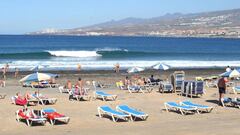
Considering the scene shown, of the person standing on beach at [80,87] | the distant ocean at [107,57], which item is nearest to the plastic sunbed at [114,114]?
the person standing on beach at [80,87]

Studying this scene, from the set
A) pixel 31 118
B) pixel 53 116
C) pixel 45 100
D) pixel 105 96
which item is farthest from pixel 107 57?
pixel 31 118

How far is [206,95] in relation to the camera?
2325 cm

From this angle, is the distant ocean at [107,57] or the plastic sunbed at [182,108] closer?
the plastic sunbed at [182,108]

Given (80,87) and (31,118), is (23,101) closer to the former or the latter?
(31,118)

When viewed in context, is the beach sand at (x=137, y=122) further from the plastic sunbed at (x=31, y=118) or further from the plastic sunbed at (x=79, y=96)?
the plastic sunbed at (x=79, y=96)

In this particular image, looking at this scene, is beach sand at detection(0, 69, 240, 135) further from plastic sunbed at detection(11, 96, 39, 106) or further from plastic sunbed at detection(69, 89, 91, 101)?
plastic sunbed at detection(69, 89, 91, 101)

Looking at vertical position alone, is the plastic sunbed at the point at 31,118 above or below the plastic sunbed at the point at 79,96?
above

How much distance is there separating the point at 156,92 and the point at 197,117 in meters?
7.11

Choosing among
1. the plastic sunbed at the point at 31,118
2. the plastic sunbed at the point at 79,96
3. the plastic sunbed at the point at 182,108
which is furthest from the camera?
the plastic sunbed at the point at 79,96

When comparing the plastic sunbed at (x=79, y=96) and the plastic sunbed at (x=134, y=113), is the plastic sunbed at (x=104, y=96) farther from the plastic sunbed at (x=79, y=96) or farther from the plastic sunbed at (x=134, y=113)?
the plastic sunbed at (x=134, y=113)

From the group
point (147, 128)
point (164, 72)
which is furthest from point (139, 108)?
point (164, 72)

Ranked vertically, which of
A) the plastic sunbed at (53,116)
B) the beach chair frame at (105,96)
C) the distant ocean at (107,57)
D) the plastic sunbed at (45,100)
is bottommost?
the distant ocean at (107,57)

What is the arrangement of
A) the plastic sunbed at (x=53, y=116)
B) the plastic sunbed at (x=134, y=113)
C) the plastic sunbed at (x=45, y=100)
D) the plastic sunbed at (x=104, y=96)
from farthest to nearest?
the plastic sunbed at (x=104, y=96), the plastic sunbed at (x=45, y=100), the plastic sunbed at (x=134, y=113), the plastic sunbed at (x=53, y=116)

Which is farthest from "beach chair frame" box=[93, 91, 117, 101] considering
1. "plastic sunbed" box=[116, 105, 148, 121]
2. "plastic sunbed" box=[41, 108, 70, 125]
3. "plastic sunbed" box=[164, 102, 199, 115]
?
"plastic sunbed" box=[41, 108, 70, 125]
